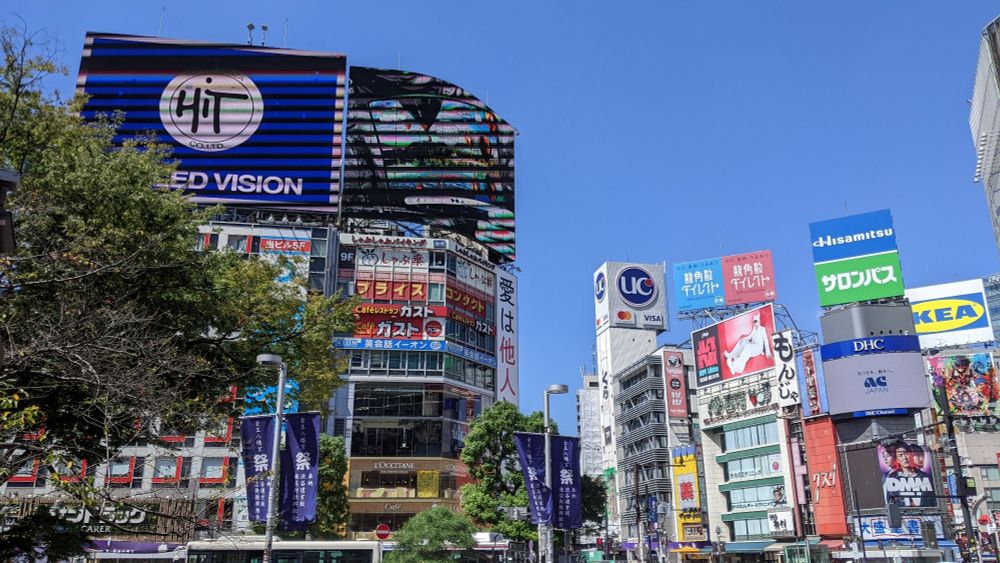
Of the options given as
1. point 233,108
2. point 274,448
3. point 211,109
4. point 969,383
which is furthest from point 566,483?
point 969,383

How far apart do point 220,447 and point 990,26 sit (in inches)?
2732

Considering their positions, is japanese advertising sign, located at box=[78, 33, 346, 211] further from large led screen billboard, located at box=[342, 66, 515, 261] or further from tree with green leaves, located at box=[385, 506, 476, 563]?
tree with green leaves, located at box=[385, 506, 476, 563]

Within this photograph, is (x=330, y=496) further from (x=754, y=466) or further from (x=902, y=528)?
(x=902, y=528)

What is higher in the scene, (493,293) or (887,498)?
(493,293)

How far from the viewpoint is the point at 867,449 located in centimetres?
6450

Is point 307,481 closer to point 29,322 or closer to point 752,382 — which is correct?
point 29,322

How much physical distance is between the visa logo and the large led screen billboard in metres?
51.2

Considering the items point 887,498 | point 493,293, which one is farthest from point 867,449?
point 493,293

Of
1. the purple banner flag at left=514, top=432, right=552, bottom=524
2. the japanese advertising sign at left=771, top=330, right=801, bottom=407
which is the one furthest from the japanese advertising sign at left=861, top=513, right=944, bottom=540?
the purple banner flag at left=514, top=432, right=552, bottom=524

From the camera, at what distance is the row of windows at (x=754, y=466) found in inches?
2768

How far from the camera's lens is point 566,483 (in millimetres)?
24891

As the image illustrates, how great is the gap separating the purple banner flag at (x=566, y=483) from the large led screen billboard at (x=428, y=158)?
5144 cm

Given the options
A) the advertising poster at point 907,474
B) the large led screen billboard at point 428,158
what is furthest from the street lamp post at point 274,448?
the advertising poster at point 907,474

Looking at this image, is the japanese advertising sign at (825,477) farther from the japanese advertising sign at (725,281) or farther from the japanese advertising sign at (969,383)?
the japanese advertising sign at (725,281)
